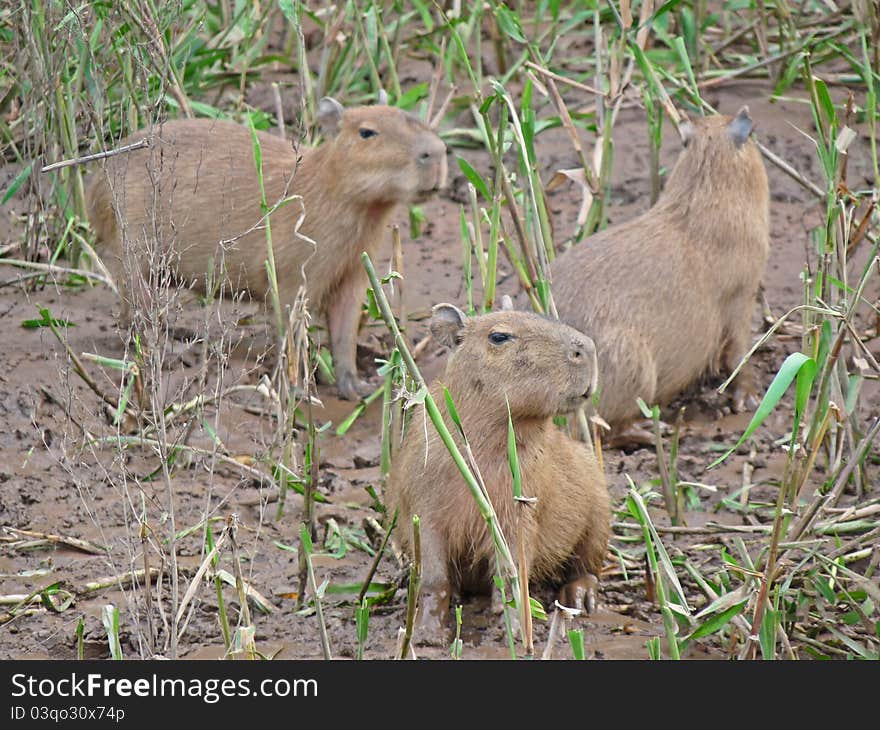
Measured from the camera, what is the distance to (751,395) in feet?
20.0

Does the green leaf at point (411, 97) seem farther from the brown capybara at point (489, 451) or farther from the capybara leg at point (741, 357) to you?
the brown capybara at point (489, 451)

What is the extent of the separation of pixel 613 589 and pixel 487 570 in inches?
21.1

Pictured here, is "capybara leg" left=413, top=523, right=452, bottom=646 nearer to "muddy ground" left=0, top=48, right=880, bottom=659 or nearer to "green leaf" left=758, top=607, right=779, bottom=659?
"muddy ground" left=0, top=48, right=880, bottom=659

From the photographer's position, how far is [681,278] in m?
5.94

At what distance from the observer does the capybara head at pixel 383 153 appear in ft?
19.9

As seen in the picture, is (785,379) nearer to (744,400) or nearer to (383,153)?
(744,400)

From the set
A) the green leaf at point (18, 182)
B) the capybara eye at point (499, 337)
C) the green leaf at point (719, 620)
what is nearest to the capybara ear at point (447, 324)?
the capybara eye at point (499, 337)

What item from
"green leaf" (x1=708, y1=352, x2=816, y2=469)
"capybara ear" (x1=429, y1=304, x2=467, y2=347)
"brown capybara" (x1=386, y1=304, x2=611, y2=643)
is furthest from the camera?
"capybara ear" (x1=429, y1=304, x2=467, y2=347)

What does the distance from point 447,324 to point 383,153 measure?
81.0 inches

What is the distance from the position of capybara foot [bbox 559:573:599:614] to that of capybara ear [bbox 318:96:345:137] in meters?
2.62

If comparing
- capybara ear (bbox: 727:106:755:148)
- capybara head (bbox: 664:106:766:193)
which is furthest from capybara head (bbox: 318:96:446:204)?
capybara ear (bbox: 727:106:755:148)

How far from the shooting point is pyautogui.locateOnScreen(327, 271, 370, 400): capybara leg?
6297 millimetres
